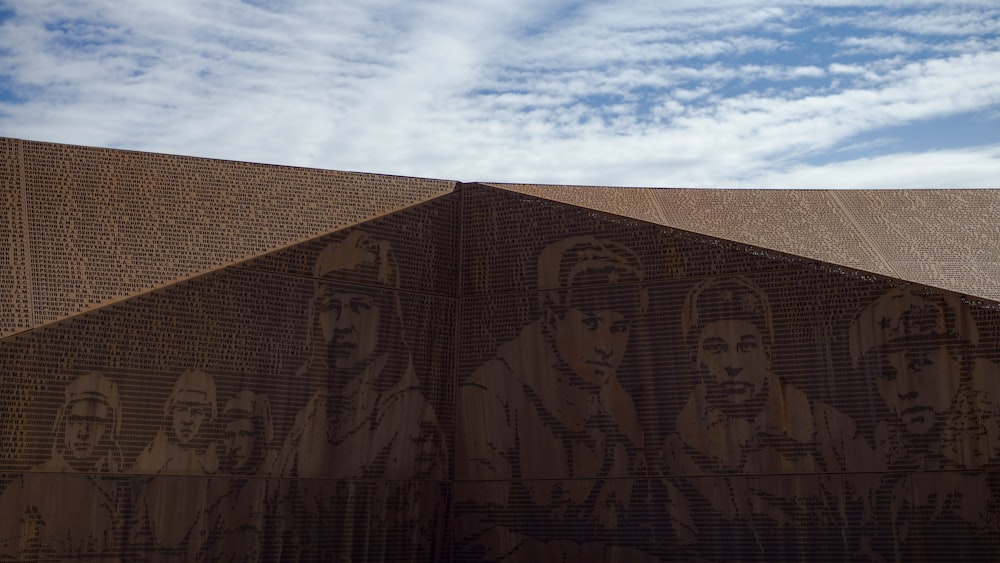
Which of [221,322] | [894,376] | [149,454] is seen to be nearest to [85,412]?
[149,454]

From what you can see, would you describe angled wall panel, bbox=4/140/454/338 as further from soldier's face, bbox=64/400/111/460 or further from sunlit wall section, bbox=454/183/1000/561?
sunlit wall section, bbox=454/183/1000/561

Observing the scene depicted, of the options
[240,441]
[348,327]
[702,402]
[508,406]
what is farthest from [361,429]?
[702,402]

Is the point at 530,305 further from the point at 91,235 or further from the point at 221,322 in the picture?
the point at 91,235

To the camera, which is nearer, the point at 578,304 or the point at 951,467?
the point at 951,467

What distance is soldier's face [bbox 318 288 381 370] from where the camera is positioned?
5.11 meters

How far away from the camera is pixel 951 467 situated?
4.44 m

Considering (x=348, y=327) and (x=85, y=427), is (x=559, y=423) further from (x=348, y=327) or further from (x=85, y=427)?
(x=85, y=427)

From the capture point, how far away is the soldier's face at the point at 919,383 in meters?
4.49

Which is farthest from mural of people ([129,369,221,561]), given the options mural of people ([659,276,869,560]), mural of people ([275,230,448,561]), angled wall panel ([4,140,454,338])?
mural of people ([659,276,869,560])

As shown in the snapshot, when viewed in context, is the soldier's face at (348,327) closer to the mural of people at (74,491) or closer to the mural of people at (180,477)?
the mural of people at (180,477)

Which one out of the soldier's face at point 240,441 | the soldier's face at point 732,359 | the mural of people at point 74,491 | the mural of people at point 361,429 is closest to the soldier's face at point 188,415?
the soldier's face at point 240,441

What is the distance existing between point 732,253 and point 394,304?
163 centimetres

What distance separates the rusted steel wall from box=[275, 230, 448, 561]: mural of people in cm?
1

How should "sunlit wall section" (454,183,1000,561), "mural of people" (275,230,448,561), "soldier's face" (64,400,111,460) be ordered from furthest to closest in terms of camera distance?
"mural of people" (275,230,448,561), "sunlit wall section" (454,183,1000,561), "soldier's face" (64,400,111,460)
